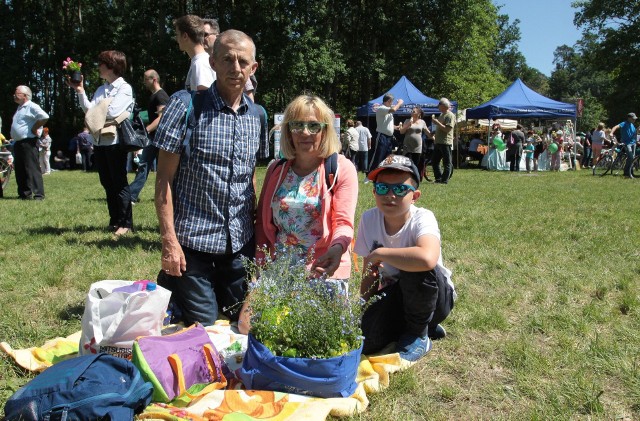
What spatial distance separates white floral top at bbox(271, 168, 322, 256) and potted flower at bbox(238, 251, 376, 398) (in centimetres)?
70

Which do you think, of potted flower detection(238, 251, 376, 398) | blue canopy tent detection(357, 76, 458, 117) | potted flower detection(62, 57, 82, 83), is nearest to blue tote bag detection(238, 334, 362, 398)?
potted flower detection(238, 251, 376, 398)

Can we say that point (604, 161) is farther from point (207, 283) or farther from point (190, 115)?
point (190, 115)

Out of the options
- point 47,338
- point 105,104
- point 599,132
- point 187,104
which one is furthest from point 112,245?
point 599,132

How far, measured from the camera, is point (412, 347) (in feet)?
9.59

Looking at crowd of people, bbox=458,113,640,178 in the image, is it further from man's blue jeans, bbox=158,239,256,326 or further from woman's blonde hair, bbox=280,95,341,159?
man's blue jeans, bbox=158,239,256,326

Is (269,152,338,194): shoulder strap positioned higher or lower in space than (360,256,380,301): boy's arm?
higher

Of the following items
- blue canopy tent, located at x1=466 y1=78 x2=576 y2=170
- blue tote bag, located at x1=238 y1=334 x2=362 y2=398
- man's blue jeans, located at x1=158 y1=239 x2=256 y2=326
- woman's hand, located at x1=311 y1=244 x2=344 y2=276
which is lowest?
blue tote bag, located at x1=238 y1=334 x2=362 y2=398

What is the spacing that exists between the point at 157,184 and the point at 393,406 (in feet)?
5.77

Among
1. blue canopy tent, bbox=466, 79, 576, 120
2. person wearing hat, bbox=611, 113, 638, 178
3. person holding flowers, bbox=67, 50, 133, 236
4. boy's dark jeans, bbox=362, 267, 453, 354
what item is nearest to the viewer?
boy's dark jeans, bbox=362, 267, 453, 354

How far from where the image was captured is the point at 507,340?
3146mm

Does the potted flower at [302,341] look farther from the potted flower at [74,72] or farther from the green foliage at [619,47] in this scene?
the green foliage at [619,47]

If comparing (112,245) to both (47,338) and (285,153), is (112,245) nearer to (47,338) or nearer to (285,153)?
(47,338)

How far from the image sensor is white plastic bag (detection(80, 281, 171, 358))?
2.55m

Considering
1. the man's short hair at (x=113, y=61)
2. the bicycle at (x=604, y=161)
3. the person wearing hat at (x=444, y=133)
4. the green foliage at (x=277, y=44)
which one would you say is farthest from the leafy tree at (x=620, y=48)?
the man's short hair at (x=113, y=61)
